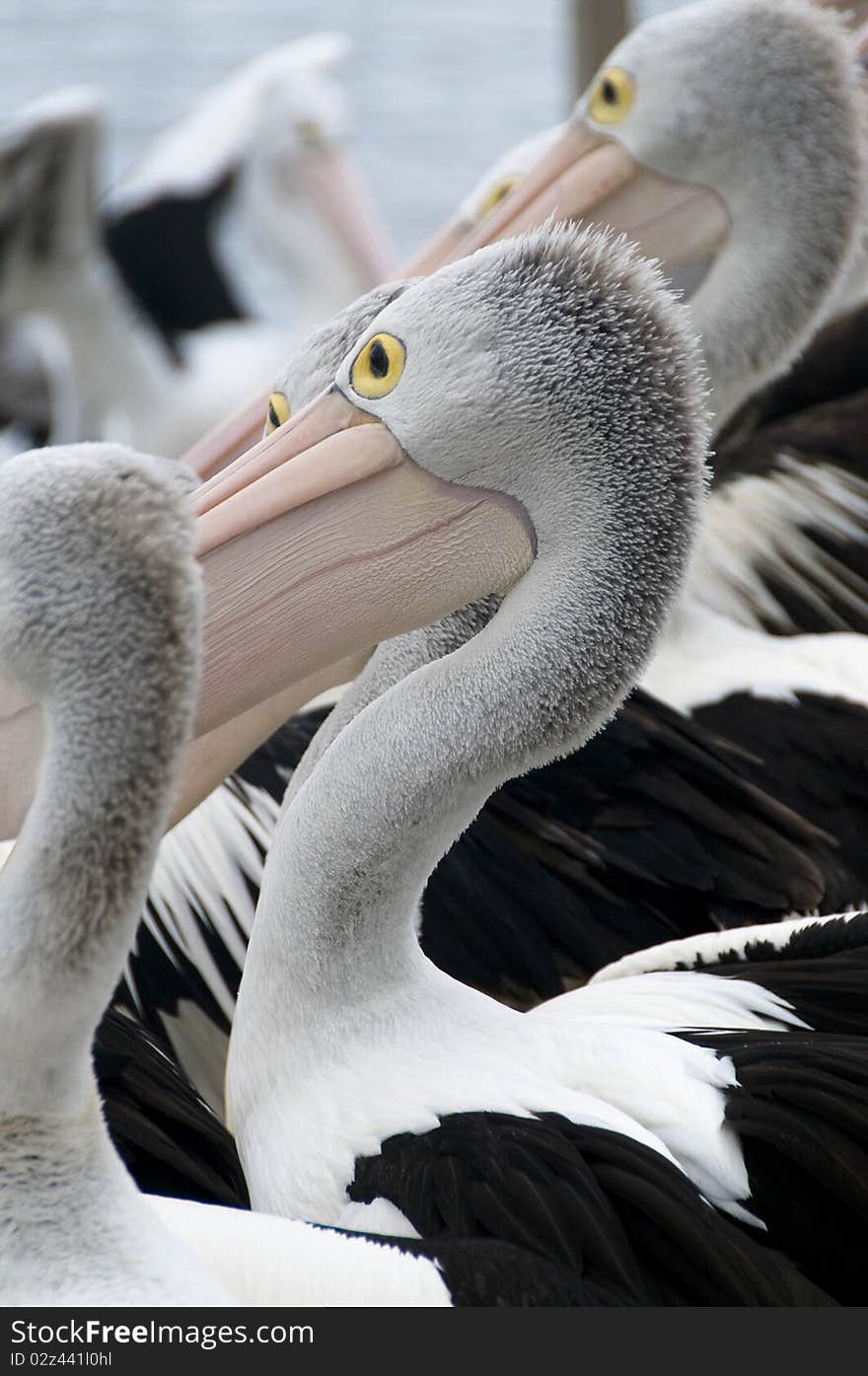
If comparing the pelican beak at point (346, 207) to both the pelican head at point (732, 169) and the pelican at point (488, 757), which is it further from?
the pelican at point (488, 757)

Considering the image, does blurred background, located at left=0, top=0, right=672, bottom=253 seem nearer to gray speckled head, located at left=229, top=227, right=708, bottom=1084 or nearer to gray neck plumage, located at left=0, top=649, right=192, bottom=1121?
gray speckled head, located at left=229, top=227, right=708, bottom=1084

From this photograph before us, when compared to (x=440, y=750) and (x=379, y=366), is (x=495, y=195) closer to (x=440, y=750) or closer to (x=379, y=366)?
(x=379, y=366)

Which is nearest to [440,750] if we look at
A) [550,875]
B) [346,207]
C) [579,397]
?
[579,397]

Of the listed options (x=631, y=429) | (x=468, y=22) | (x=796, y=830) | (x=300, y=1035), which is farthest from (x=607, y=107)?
(x=468, y=22)

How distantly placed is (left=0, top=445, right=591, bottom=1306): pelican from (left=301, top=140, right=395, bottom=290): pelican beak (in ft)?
16.7

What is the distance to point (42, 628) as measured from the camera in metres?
1.33

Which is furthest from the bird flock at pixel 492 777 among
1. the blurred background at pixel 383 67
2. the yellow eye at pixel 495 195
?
the blurred background at pixel 383 67

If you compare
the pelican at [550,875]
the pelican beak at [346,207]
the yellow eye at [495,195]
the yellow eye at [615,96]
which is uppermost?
the yellow eye at [615,96]

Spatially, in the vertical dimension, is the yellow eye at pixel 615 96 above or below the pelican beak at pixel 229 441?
above

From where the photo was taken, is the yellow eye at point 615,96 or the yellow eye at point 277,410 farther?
the yellow eye at point 615,96

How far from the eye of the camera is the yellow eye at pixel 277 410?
215cm

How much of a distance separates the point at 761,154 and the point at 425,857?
1444 millimetres

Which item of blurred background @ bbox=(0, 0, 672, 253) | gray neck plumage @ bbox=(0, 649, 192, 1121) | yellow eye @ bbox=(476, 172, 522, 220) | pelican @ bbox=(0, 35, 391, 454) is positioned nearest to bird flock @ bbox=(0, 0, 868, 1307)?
gray neck plumage @ bbox=(0, 649, 192, 1121)

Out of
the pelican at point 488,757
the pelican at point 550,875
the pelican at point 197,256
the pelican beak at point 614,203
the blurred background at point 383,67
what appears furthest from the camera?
Result: the blurred background at point 383,67
